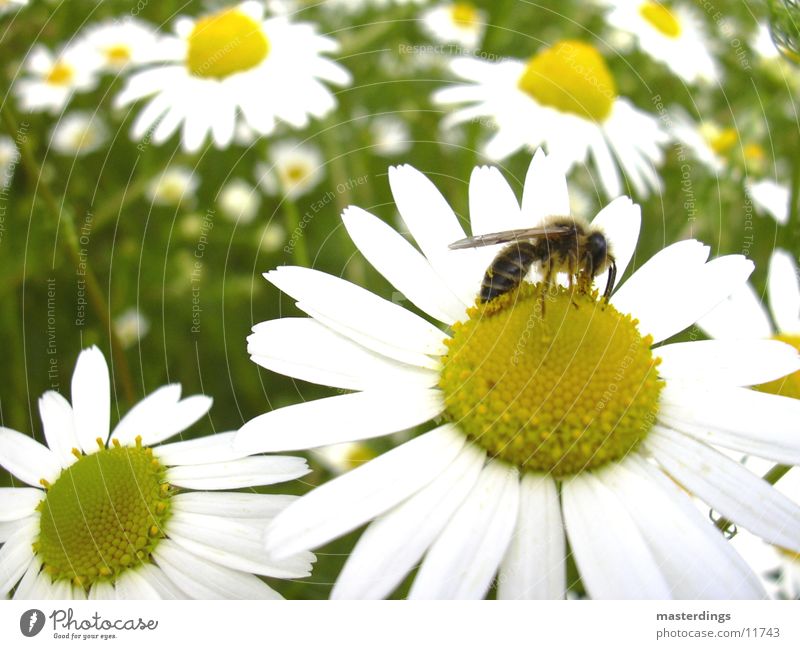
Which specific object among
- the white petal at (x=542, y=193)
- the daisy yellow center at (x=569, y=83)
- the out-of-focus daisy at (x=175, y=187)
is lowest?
the white petal at (x=542, y=193)

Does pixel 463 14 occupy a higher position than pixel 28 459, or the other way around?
pixel 463 14

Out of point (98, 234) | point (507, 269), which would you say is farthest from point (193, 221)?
point (507, 269)

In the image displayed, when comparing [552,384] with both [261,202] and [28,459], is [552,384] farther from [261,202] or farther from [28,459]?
[261,202]

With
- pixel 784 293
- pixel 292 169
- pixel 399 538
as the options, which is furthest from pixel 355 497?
pixel 292 169

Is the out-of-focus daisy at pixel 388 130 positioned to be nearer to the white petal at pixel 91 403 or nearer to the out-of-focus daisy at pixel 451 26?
the out-of-focus daisy at pixel 451 26

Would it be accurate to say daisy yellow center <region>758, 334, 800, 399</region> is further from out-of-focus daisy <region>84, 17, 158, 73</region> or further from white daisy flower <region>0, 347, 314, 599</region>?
out-of-focus daisy <region>84, 17, 158, 73</region>
